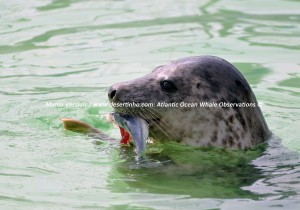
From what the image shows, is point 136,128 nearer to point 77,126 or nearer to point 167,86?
point 167,86

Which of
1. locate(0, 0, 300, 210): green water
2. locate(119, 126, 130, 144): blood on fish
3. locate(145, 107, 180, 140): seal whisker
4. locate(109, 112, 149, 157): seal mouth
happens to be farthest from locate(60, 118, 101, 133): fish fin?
locate(145, 107, 180, 140): seal whisker

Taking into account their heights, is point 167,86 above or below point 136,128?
above

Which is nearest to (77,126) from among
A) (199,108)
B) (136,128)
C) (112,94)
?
(112,94)

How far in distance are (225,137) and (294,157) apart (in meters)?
0.52

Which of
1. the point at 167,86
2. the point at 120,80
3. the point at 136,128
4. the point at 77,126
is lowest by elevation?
the point at 120,80

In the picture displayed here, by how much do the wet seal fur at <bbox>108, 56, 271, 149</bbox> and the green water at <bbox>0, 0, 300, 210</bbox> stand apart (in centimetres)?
12

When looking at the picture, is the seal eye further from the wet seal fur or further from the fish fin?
the fish fin

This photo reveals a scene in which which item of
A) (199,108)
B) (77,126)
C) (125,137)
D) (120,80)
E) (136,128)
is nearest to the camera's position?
(136,128)

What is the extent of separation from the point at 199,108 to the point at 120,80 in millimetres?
2573

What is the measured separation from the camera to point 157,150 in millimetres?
6359

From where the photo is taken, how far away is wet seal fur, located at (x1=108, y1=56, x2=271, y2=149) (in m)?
6.25

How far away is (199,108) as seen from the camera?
6266 mm

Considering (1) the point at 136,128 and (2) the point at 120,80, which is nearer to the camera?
(1) the point at 136,128

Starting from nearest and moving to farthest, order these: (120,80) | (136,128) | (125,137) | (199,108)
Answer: (136,128) < (199,108) < (125,137) < (120,80)
